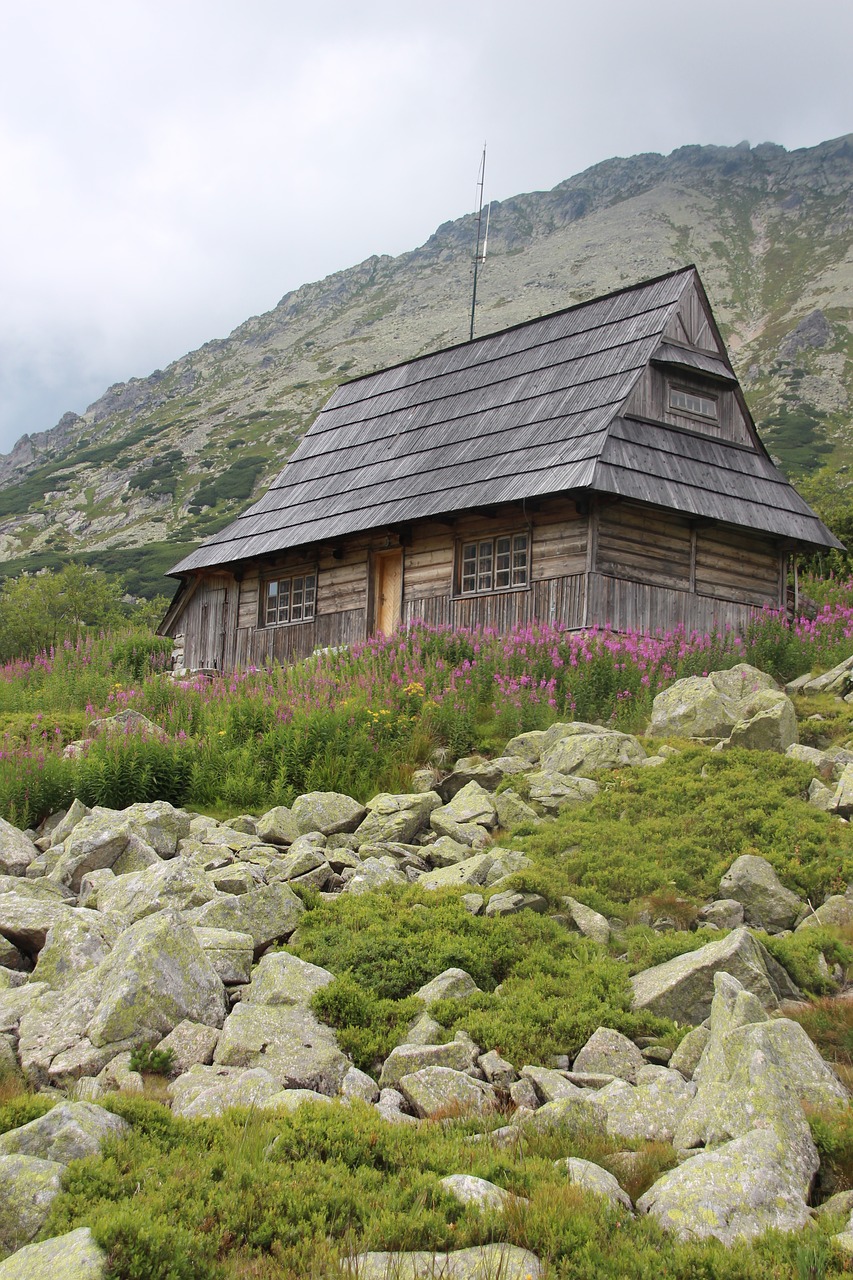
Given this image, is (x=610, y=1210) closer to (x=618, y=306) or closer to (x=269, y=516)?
(x=618, y=306)

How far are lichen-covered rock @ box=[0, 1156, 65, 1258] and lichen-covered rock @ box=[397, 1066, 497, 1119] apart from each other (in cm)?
160

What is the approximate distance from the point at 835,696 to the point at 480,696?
151 inches

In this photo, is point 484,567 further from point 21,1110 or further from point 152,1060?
point 21,1110

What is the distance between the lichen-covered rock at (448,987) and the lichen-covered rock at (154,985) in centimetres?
111

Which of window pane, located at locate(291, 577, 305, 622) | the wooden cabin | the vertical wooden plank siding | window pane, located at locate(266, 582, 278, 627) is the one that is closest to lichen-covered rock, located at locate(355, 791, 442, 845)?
the wooden cabin

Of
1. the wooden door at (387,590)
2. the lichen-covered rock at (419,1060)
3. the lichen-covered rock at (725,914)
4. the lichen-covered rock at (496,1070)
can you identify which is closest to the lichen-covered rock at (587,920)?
the lichen-covered rock at (725,914)

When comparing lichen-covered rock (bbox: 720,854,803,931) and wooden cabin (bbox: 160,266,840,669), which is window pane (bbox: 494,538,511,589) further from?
lichen-covered rock (bbox: 720,854,803,931)

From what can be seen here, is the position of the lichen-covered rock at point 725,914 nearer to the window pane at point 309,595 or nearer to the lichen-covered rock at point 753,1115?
the lichen-covered rock at point 753,1115

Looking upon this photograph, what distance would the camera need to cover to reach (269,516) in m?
23.3

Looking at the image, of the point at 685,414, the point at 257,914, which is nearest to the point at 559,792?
the point at 257,914

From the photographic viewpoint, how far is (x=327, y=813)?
912 centimetres

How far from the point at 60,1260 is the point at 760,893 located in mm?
4915

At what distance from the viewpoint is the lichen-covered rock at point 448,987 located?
5.87 m

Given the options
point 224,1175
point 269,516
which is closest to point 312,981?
point 224,1175
